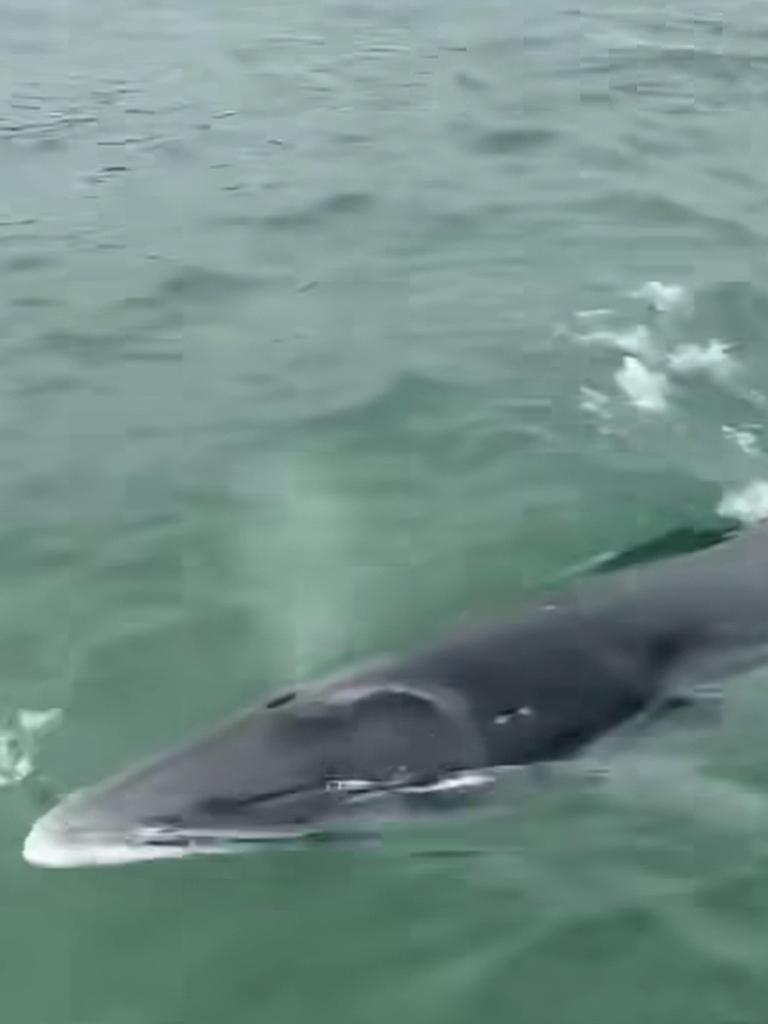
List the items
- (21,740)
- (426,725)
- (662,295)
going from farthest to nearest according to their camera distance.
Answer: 1. (662,295)
2. (21,740)
3. (426,725)

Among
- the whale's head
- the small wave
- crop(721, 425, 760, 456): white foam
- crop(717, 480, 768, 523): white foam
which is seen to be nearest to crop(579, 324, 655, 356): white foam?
crop(721, 425, 760, 456): white foam

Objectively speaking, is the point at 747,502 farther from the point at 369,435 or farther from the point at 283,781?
the point at 283,781

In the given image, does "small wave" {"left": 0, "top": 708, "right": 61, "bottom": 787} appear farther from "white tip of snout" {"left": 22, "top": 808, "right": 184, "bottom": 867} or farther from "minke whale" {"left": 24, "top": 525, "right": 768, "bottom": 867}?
"white tip of snout" {"left": 22, "top": 808, "right": 184, "bottom": 867}

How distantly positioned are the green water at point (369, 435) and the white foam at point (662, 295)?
0.05m

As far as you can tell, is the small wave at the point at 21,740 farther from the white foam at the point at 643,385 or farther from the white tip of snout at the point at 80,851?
the white foam at the point at 643,385

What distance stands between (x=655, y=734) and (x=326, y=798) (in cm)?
265

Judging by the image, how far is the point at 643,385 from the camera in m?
18.8

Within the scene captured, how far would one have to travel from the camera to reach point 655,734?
499 inches

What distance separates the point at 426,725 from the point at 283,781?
3.57 ft

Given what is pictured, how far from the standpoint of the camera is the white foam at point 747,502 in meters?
16.3

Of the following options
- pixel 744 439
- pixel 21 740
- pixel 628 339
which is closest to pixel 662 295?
pixel 628 339

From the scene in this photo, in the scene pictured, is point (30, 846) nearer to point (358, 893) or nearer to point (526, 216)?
point (358, 893)

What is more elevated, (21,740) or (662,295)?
(662,295)

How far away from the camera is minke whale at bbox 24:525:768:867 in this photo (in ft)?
37.0
